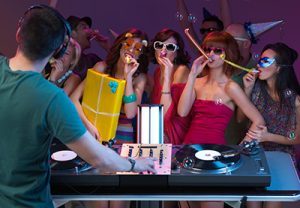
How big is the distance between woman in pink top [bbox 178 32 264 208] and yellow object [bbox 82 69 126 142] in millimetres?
474

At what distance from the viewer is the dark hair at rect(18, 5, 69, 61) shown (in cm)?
188

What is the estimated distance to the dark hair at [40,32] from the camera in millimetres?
1884

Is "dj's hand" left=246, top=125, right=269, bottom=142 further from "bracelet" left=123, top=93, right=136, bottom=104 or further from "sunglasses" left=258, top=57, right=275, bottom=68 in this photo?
"bracelet" left=123, top=93, right=136, bottom=104

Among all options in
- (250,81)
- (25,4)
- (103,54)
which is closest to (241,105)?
(250,81)

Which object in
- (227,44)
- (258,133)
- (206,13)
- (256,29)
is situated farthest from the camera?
(206,13)

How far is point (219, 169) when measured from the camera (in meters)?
2.31

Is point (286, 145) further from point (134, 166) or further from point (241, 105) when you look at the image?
point (134, 166)

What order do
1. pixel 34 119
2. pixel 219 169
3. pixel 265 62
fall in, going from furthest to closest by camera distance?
pixel 265 62 → pixel 219 169 → pixel 34 119

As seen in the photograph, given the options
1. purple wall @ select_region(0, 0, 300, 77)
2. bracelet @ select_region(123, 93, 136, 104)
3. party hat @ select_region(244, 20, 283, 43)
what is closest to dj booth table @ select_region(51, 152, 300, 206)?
bracelet @ select_region(123, 93, 136, 104)

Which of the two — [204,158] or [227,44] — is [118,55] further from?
[204,158]

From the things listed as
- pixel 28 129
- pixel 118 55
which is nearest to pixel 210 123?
pixel 118 55

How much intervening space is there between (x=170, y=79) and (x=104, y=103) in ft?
1.83

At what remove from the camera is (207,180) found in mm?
2277

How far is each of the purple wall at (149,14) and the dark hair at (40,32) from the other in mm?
2879
